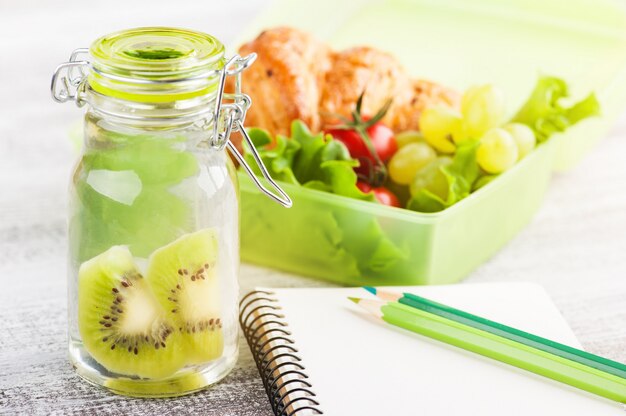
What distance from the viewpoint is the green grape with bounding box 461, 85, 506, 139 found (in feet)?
3.78

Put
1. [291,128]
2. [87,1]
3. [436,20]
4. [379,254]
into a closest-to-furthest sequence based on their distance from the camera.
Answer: [379,254] < [291,128] < [436,20] < [87,1]

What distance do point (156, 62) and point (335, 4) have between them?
1004mm

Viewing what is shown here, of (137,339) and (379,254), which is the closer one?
(137,339)

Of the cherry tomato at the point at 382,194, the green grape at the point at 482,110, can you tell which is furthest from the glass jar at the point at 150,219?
the green grape at the point at 482,110

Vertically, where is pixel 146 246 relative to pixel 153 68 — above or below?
below

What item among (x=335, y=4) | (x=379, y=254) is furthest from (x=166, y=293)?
(x=335, y=4)

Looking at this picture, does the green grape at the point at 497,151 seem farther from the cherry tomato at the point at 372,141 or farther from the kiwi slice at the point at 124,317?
the kiwi slice at the point at 124,317

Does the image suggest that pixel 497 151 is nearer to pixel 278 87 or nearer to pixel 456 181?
pixel 456 181

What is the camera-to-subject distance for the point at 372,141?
117 cm

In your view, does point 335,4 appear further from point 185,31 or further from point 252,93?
point 185,31

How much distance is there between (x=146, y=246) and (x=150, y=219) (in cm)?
2

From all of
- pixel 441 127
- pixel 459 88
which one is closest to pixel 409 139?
pixel 441 127

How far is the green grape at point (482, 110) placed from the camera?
1.15m

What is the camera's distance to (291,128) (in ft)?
3.80
